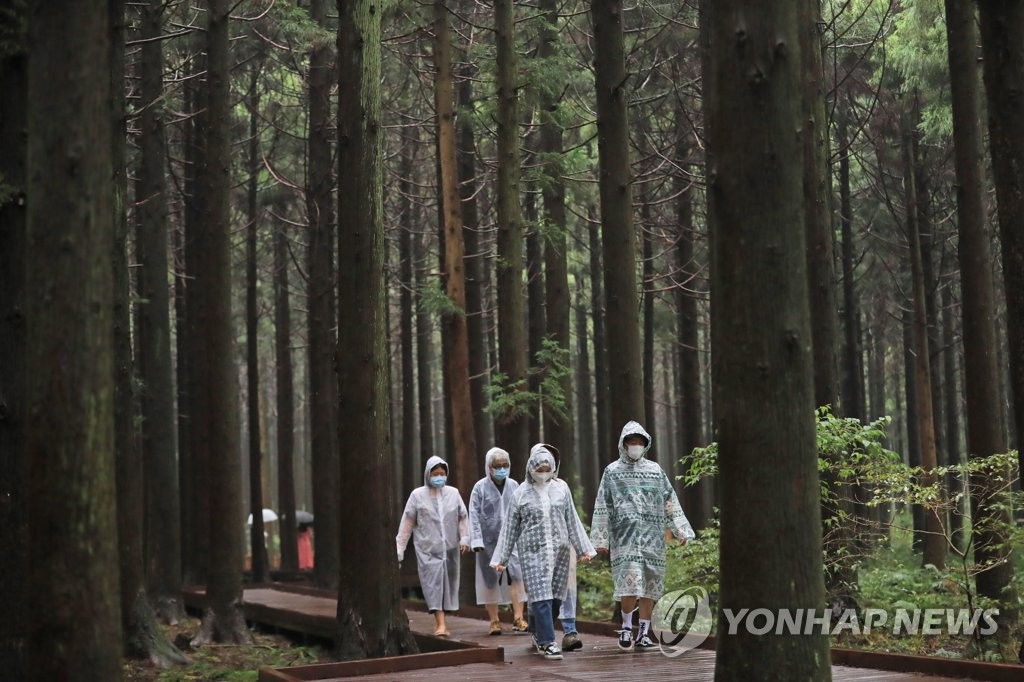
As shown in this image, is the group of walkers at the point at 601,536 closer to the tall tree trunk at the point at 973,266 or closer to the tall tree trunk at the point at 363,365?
the tall tree trunk at the point at 363,365

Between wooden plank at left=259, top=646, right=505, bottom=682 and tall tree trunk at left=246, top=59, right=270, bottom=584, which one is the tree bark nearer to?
tall tree trunk at left=246, top=59, right=270, bottom=584

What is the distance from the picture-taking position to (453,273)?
19.5 meters

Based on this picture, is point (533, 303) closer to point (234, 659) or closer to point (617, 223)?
point (617, 223)

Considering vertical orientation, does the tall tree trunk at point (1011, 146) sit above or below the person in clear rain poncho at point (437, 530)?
above

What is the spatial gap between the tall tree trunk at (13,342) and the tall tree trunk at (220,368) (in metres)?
6.85

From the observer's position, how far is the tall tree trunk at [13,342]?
8141 millimetres

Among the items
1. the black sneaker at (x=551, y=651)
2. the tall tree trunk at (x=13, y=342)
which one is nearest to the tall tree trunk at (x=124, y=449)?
the black sneaker at (x=551, y=651)

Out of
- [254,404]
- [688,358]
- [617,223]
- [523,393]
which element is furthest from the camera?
[688,358]

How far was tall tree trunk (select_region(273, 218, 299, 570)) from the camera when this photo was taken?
96.1 ft

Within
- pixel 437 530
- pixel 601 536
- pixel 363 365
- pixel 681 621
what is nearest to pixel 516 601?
pixel 437 530

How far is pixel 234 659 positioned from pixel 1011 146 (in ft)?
33.0

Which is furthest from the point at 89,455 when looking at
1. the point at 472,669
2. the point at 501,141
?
the point at 501,141

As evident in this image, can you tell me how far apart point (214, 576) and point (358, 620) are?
4484 mm

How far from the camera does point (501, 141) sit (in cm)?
1780
